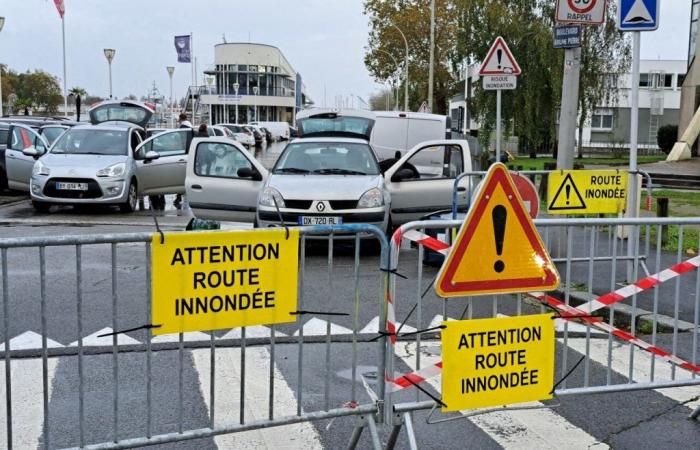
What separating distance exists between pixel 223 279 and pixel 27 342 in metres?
3.43

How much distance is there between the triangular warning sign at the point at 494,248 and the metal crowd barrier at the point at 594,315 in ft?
0.33

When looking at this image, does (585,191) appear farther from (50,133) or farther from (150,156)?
(50,133)

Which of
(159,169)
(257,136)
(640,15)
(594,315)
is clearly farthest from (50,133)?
(257,136)

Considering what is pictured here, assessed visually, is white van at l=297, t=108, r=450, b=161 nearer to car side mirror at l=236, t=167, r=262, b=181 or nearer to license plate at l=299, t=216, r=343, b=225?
car side mirror at l=236, t=167, r=262, b=181

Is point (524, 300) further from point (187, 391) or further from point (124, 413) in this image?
point (124, 413)

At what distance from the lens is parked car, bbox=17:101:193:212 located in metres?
15.7

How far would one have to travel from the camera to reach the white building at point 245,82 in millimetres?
112250

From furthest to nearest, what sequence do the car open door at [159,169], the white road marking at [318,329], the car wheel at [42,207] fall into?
the car open door at [159,169]
the car wheel at [42,207]
the white road marking at [318,329]

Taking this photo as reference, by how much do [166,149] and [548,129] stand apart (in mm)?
17164

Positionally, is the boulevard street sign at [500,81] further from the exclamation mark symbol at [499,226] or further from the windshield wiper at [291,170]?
the exclamation mark symbol at [499,226]

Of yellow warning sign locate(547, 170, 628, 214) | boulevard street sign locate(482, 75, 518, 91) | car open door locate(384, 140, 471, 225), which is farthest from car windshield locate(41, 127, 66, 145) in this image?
yellow warning sign locate(547, 170, 628, 214)

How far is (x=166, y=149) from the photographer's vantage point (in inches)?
707

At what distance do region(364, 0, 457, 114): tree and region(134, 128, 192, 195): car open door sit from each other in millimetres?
39490

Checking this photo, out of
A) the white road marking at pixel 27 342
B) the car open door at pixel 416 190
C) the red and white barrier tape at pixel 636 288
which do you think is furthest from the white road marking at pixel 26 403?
the car open door at pixel 416 190
